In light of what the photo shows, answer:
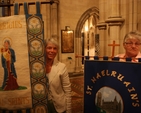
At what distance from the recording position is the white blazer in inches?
84.0

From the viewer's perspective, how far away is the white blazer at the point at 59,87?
7.00 ft

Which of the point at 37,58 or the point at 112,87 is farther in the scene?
the point at 37,58

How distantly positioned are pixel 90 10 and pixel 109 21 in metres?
6.49

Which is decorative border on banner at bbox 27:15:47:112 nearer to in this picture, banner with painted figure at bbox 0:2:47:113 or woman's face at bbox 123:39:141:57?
banner with painted figure at bbox 0:2:47:113

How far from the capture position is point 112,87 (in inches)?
70.7

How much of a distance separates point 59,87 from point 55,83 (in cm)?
9

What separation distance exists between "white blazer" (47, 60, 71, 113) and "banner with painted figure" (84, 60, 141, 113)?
1.02ft

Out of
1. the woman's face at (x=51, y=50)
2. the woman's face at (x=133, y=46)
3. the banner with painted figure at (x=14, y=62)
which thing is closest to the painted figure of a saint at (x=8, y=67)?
the banner with painted figure at (x=14, y=62)

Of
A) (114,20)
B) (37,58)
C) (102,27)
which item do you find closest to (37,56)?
(37,58)

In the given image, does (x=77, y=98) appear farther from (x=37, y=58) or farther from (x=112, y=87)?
(x=112, y=87)

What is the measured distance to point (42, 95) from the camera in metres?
2.12

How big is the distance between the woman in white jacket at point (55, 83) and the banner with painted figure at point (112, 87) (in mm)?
320

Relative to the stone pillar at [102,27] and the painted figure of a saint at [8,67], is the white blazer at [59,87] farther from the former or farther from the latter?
the stone pillar at [102,27]

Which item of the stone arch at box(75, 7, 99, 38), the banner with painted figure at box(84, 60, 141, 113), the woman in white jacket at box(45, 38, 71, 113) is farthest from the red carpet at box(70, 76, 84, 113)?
the stone arch at box(75, 7, 99, 38)
